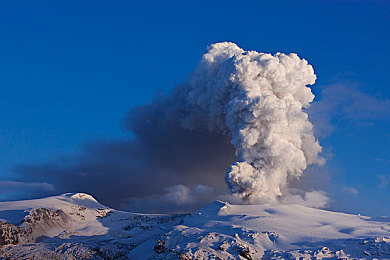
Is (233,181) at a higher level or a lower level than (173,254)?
higher

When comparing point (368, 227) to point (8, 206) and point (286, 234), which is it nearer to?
point (286, 234)

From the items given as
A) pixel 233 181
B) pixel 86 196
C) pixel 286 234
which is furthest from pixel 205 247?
pixel 86 196

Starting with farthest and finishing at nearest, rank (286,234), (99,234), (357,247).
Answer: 1. (99,234)
2. (286,234)
3. (357,247)

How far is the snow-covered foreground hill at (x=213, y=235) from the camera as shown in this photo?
42344 millimetres

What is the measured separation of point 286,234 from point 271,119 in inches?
1231

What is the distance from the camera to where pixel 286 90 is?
8119 centimetres

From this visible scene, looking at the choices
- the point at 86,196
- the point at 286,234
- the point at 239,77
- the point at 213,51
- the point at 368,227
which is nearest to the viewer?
the point at 286,234

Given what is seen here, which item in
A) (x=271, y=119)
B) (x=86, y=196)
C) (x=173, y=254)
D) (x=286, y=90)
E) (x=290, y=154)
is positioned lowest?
(x=173, y=254)

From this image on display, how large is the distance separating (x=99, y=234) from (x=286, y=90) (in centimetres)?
5013

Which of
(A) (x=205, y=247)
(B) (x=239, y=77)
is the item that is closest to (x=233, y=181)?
(B) (x=239, y=77)

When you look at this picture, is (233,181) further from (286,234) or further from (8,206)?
(8,206)

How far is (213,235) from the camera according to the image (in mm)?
47031

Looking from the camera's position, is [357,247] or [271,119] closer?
[357,247]

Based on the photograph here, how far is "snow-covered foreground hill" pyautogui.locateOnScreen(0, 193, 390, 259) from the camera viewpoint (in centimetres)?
4234
